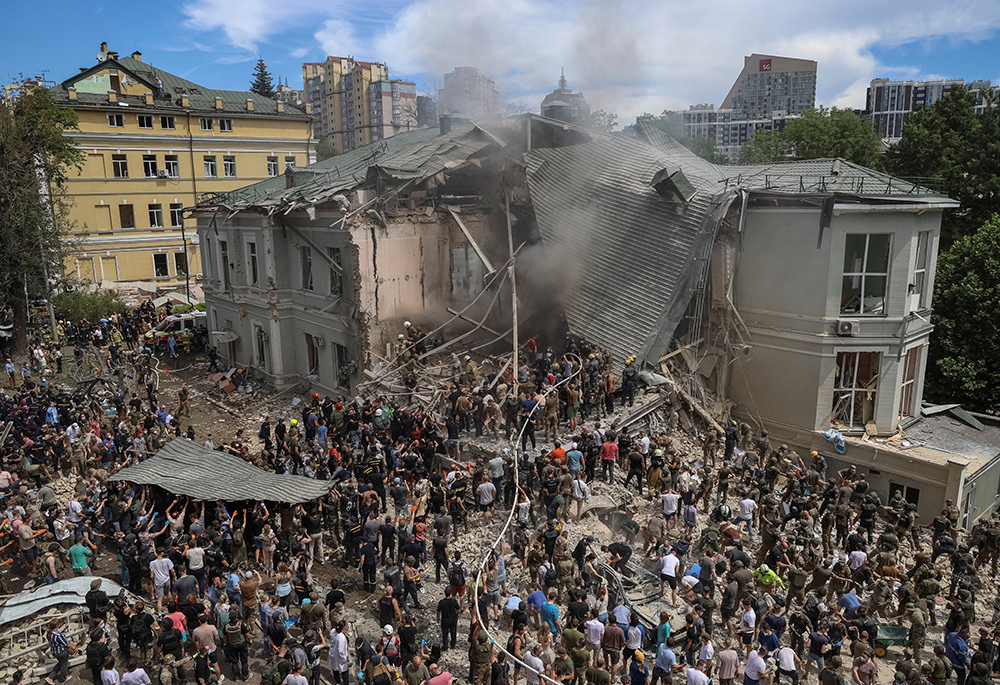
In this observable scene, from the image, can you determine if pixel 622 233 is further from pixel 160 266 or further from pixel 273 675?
pixel 160 266

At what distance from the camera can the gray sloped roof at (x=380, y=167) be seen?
24953 mm

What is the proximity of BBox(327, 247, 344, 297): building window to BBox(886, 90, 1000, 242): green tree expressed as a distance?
27.9 metres

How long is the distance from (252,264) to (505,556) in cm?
2046

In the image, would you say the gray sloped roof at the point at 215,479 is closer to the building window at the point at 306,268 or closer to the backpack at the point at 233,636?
the backpack at the point at 233,636

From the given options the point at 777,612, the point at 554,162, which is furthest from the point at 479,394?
the point at 554,162

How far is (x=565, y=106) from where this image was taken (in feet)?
95.2

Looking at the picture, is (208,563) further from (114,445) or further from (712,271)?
(712,271)

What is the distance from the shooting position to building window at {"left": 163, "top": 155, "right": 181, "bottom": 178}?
4838cm

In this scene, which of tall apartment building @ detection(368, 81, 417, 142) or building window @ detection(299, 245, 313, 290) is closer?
building window @ detection(299, 245, 313, 290)

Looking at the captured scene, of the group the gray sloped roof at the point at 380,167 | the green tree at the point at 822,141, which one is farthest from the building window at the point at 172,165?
the green tree at the point at 822,141

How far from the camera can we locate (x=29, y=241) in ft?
115

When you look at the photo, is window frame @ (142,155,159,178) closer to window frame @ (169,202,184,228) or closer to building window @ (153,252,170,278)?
window frame @ (169,202,184,228)

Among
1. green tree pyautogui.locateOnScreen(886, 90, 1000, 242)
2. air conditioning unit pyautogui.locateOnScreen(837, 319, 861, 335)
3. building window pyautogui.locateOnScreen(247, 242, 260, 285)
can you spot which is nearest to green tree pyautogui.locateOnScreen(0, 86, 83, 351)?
building window pyautogui.locateOnScreen(247, 242, 260, 285)

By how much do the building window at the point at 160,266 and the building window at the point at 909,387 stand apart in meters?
46.1
